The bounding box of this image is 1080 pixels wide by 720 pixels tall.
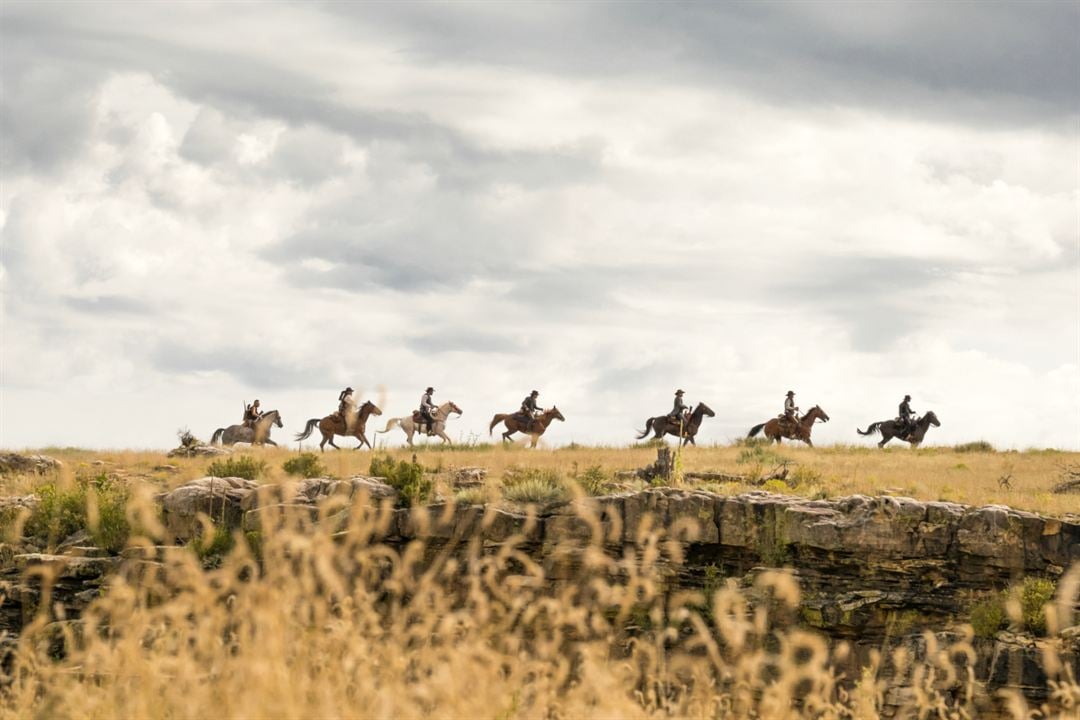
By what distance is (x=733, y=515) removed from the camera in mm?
Result: 20531

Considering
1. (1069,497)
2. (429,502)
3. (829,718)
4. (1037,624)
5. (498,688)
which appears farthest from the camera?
(1069,497)

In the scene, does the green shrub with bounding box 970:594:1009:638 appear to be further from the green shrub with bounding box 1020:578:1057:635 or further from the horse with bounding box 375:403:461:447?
the horse with bounding box 375:403:461:447

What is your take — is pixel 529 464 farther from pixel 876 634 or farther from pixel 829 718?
pixel 829 718

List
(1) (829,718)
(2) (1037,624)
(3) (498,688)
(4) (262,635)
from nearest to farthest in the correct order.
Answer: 1. (4) (262,635)
2. (3) (498,688)
3. (1) (829,718)
4. (2) (1037,624)

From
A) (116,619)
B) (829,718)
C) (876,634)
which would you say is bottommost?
(876,634)

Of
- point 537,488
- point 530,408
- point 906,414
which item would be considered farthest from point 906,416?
point 537,488

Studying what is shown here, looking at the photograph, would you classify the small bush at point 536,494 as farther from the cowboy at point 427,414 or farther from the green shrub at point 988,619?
the cowboy at point 427,414

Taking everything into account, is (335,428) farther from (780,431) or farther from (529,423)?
(780,431)

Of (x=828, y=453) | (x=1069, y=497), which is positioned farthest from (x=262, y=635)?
(x=828, y=453)

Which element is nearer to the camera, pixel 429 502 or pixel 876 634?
pixel 876 634

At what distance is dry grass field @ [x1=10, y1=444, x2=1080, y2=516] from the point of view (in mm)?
23891

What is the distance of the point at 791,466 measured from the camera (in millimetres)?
28875

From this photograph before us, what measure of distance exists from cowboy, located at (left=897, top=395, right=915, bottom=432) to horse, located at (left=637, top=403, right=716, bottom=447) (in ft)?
23.0

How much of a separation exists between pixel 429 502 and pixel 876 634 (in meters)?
8.07
